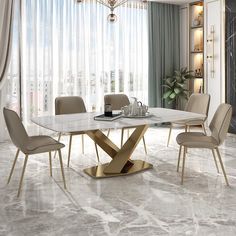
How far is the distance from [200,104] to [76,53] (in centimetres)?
247

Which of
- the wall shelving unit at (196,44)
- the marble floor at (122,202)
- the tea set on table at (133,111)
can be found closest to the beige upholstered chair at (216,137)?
the marble floor at (122,202)

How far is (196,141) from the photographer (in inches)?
150

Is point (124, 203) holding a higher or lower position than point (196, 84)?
lower

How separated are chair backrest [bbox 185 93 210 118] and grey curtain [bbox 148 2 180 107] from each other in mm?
2118

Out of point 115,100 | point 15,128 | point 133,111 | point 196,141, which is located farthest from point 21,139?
point 115,100

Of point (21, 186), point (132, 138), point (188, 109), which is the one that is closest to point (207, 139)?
point (132, 138)

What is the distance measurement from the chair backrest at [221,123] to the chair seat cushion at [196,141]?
7cm

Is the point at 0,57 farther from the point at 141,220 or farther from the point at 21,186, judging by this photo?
the point at 141,220

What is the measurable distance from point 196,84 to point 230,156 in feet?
9.44

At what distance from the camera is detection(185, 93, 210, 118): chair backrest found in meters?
5.16

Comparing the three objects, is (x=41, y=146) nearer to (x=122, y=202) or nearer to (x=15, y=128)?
(x=15, y=128)

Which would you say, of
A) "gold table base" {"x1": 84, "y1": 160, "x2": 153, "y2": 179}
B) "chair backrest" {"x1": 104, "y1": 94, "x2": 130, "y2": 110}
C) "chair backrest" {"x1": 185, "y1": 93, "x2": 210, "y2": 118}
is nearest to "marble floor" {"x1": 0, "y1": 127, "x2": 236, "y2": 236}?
"gold table base" {"x1": 84, "y1": 160, "x2": 153, "y2": 179}

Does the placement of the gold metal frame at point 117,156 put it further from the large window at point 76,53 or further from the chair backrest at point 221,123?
the large window at point 76,53

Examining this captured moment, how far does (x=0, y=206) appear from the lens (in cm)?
324
